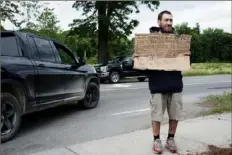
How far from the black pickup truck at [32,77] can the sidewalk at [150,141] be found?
1.16 m

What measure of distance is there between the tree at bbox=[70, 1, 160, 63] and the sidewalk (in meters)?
19.4

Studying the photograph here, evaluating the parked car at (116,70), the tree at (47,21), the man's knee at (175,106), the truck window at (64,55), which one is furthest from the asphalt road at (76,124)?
the tree at (47,21)

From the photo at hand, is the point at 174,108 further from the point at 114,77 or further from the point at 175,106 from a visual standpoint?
the point at 114,77

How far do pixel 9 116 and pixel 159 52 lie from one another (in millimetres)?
2602

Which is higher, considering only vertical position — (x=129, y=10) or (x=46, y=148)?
(x=129, y=10)

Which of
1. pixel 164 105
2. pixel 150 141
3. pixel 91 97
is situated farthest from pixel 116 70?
pixel 164 105

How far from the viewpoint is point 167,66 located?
481cm

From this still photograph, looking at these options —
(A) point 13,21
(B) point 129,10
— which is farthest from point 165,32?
(B) point 129,10

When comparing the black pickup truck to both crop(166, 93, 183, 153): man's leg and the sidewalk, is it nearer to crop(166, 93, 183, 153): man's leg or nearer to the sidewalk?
the sidewalk

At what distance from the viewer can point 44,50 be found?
7094mm

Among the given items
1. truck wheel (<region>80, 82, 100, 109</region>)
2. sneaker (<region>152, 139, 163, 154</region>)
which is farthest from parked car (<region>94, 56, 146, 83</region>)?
sneaker (<region>152, 139, 163, 154</region>)

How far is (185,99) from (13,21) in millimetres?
15595

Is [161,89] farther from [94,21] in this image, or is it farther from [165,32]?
[94,21]

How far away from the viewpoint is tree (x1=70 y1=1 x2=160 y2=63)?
25.8 meters
